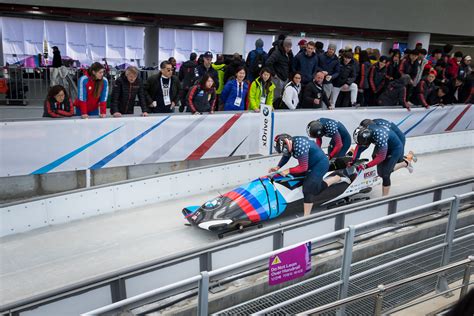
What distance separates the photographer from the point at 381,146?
602 centimetres

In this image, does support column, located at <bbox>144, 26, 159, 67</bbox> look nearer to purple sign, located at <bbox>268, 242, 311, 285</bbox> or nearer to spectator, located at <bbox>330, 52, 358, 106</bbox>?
spectator, located at <bbox>330, 52, 358, 106</bbox>

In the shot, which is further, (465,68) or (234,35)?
(234,35)

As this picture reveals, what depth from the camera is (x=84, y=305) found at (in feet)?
10.3

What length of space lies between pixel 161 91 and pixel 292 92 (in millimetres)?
2314

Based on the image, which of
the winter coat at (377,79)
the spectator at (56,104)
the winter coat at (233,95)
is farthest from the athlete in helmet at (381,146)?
the winter coat at (377,79)

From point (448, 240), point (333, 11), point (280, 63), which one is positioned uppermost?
point (333, 11)

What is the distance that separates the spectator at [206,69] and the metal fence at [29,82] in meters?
3.13

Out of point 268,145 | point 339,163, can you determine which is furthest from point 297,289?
point 268,145

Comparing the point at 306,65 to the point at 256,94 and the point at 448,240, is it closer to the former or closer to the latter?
the point at 256,94

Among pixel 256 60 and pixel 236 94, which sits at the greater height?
pixel 256 60

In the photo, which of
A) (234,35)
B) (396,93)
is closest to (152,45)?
(234,35)

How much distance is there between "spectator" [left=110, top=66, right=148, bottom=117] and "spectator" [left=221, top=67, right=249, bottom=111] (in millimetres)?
1475

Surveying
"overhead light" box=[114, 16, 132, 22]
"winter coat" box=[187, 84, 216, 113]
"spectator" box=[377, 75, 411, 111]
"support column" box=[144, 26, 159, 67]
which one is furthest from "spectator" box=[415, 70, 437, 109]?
"support column" box=[144, 26, 159, 67]

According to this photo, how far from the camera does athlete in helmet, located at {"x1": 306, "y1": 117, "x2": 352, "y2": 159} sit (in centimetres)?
599
